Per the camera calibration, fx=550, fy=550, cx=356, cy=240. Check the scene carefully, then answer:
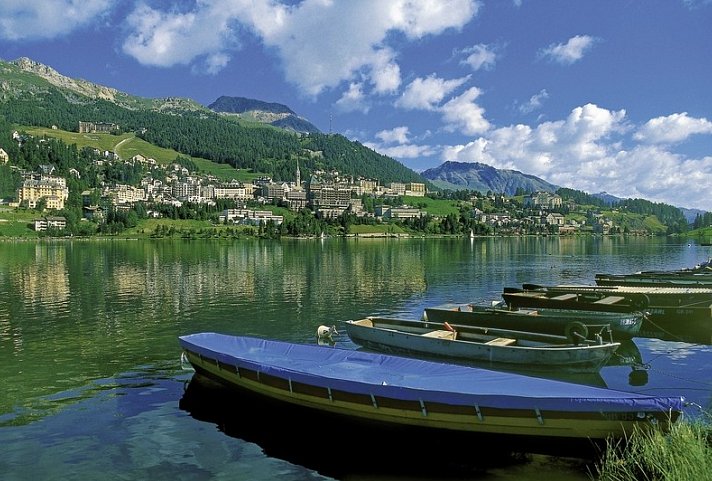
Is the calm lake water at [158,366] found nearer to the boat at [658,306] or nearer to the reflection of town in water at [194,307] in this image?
the reflection of town in water at [194,307]

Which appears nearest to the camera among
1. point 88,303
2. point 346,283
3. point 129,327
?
point 129,327

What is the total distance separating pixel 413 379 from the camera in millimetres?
20531

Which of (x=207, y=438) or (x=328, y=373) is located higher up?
(x=328, y=373)

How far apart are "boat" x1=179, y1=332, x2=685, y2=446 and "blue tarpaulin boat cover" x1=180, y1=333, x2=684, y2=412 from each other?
0.10 ft

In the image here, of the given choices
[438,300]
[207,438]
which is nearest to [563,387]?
[207,438]

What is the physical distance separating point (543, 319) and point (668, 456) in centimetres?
2261

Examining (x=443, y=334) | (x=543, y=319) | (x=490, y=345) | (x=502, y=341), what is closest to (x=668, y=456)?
(x=490, y=345)

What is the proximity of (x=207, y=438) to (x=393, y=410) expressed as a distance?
24.3 ft

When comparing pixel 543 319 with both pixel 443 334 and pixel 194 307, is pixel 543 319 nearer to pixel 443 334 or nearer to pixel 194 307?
pixel 443 334

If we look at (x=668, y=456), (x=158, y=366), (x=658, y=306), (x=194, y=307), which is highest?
(x=668, y=456)

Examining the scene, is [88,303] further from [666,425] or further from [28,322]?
[666,425]

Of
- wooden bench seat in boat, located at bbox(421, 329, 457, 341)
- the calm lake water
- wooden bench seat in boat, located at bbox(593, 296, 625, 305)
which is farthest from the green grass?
wooden bench seat in boat, located at bbox(593, 296, 625, 305)

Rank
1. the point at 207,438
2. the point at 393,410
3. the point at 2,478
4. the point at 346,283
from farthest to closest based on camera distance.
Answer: the point at 346,283, the point at 207,438, the point at 393,410, the point at 2,478

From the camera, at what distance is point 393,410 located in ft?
61.5
